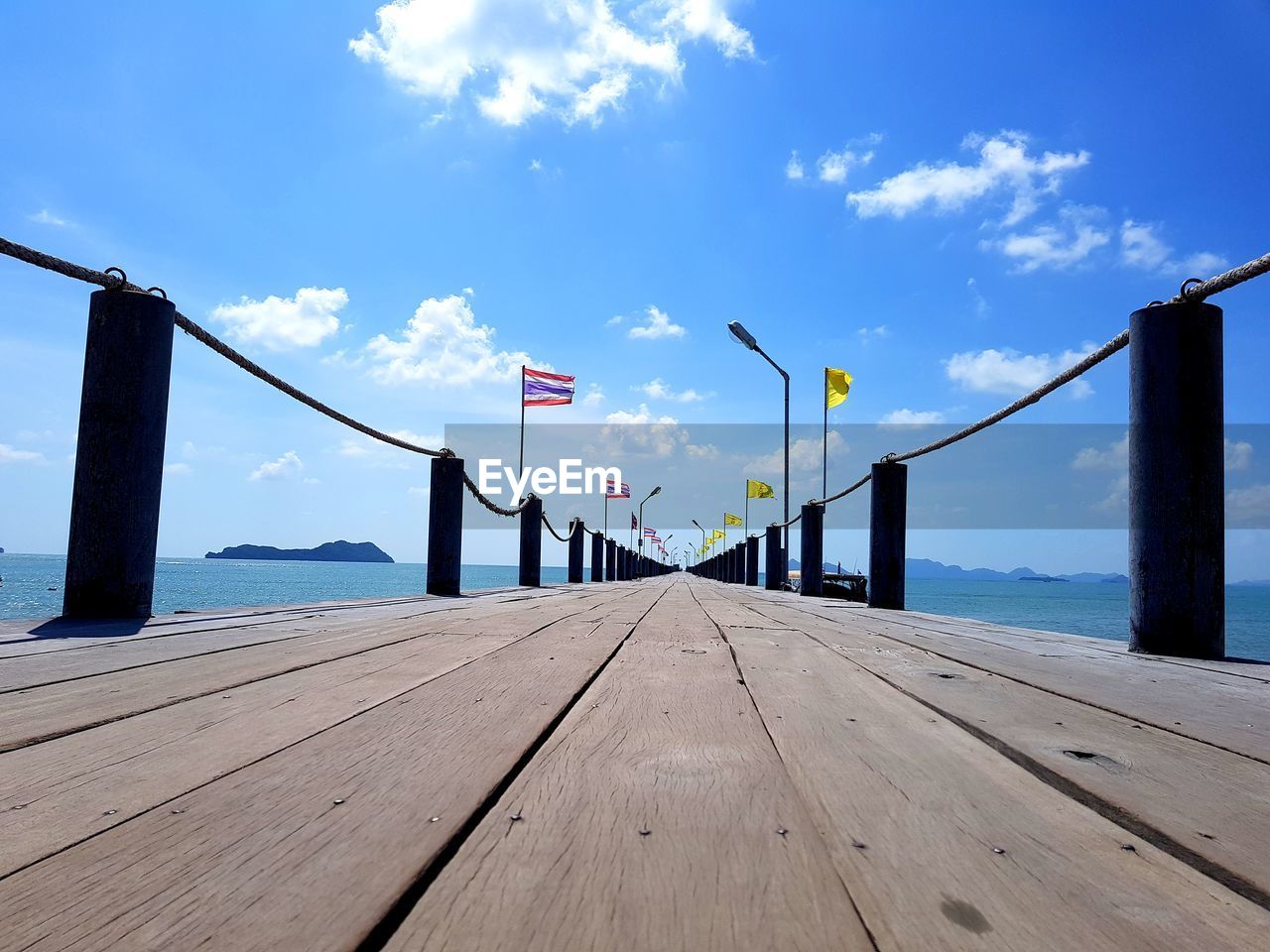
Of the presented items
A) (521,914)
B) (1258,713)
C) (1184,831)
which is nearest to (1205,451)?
(1258,713)

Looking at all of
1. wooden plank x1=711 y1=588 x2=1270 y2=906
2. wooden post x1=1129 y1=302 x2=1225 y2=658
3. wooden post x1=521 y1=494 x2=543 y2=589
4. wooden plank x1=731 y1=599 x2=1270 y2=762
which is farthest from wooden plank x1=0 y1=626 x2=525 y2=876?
wooden post x1=521 y1=494 x2=543 y2=589

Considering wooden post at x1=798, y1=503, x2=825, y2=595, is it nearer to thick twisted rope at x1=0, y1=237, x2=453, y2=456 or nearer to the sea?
the sea

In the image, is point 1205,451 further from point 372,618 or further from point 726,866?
point 372,618

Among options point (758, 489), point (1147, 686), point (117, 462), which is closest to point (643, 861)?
point (1147, 686)

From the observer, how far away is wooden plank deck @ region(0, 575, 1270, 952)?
693 mm

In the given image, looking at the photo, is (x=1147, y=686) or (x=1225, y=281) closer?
(x=1147, y=686)

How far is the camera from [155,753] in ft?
3.92

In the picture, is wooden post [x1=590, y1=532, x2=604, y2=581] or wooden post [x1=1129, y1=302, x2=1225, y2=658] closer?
wooden post [x1=1129, y1=302, x2=1225, y2=658]

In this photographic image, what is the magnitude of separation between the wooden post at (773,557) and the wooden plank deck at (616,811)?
11485 mm

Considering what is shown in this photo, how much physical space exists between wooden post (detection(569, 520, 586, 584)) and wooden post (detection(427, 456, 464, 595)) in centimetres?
655

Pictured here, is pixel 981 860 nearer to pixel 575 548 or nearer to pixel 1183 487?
pixel 1183 487

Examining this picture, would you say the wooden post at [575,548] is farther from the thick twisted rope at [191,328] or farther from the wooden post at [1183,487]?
the wooden post at [1183,487]

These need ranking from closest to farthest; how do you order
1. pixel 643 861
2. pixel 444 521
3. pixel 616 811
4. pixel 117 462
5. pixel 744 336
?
pixel 643 861 < pixel 616 811 < pixel 117 462 < pixel 444 521 < pixel 744 336

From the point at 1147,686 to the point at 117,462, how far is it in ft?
12.7
